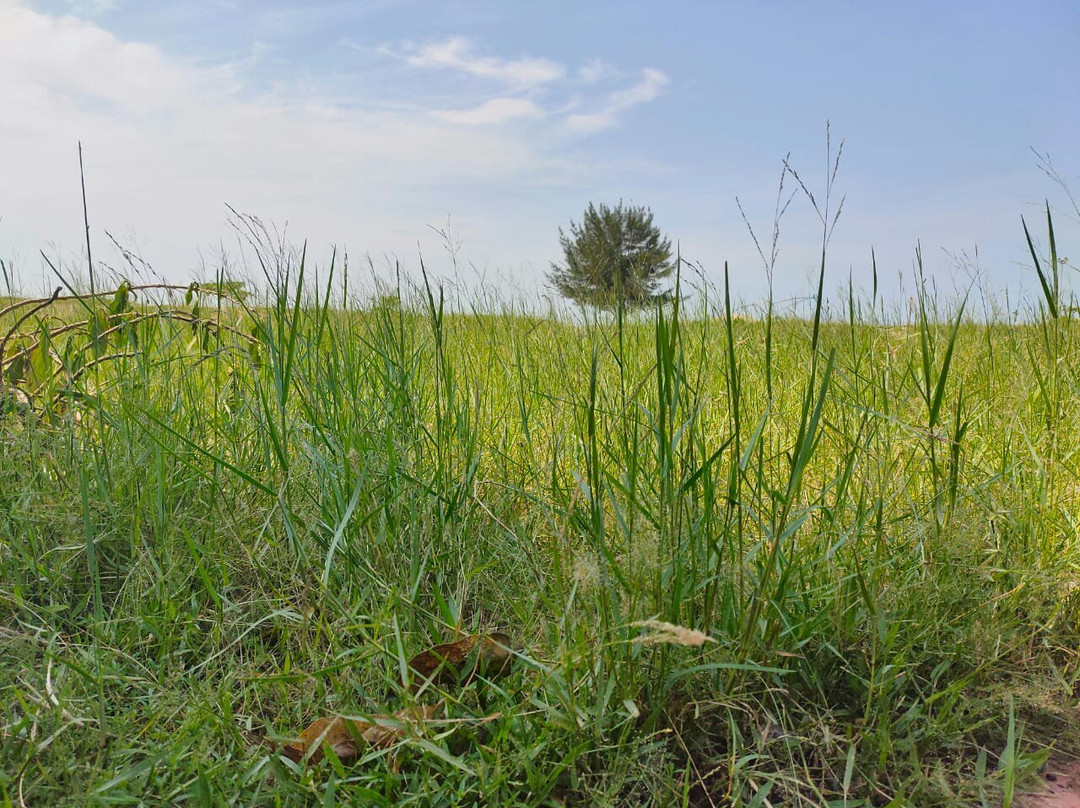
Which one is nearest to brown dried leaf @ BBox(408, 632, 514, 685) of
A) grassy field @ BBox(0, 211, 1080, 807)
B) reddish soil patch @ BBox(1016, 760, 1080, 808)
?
grassy field @ BBox(0, 211, 1080, 807)

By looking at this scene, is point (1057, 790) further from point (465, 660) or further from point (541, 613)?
point (465, 660)

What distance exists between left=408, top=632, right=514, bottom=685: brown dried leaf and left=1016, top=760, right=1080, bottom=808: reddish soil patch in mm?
837

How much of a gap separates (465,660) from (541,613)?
6.2 inches

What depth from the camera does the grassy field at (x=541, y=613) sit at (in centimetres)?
113

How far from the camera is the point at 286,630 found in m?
1.44

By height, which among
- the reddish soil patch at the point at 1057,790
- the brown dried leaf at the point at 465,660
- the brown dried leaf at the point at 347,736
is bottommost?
the reddish soil patch at the point at 1057,790

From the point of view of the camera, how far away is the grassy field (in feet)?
3.72

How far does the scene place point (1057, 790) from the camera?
1194 millimetres

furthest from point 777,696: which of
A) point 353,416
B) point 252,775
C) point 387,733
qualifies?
point 353,416

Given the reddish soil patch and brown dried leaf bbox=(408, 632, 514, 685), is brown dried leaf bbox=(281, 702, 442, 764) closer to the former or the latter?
brown dried leaf bbox=(408, 632, 514, 685)

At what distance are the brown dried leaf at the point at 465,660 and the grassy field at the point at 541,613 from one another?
0.04 m

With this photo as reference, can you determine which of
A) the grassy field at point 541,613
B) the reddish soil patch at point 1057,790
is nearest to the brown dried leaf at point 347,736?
the grassy field at point 541,613

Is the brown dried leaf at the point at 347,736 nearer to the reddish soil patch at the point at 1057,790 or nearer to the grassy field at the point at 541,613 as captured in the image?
the grassy field at the point at 541,613

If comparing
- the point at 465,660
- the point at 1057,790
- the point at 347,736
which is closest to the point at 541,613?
the point at 465,660
